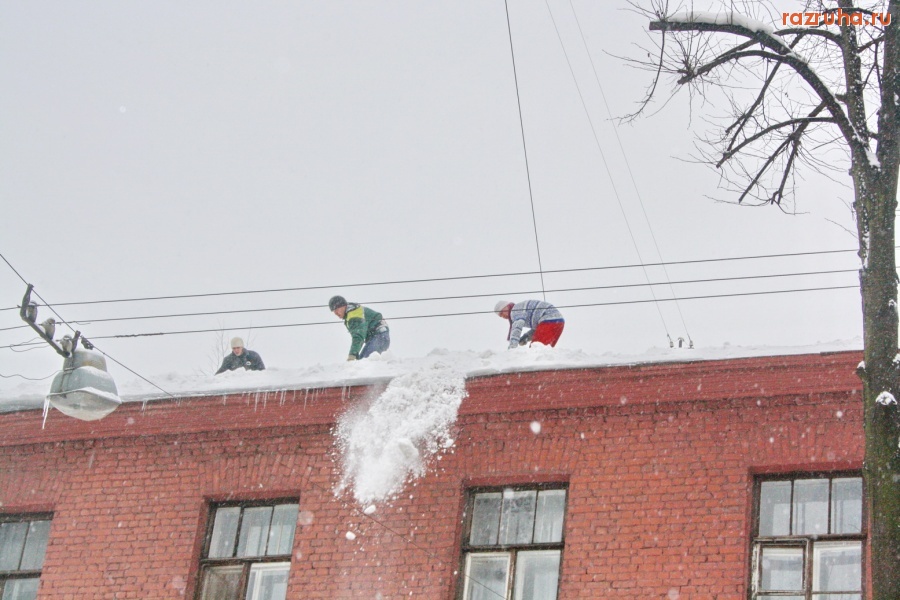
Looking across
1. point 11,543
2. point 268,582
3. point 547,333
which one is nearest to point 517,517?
point 268,582

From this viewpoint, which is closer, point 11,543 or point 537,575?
point 537,575

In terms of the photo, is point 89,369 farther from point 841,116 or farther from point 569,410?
point 841,116

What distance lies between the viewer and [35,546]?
11125 millimetres

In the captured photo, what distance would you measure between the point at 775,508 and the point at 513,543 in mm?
2107

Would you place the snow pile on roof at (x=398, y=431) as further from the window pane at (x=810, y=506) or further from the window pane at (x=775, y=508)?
the window pane at (x=810, y=506)

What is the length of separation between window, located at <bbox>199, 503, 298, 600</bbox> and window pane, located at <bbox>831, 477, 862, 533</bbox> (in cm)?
453

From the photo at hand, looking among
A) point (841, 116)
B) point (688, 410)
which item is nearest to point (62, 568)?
point (688, 410)

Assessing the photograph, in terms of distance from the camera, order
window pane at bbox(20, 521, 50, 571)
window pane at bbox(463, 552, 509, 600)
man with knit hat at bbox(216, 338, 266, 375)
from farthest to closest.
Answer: man with knit hat at bbox(216, 338, 266, 375) → window pane at bbox(20, 521, 50, 571) → window pane at bbox(463, 552, 509, 600)

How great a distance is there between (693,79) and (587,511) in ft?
12.2

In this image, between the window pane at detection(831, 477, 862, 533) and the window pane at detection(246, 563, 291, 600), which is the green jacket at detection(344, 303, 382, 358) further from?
the window pane at detection(831, 477, 862, 533)

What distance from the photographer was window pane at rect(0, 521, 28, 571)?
11.1 meters

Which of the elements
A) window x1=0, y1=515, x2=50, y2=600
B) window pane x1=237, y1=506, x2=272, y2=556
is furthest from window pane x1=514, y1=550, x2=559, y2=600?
window x1=0, y1=515, x2=50, y2=600

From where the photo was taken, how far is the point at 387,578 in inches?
383

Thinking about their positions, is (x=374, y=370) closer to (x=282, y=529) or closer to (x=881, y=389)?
(x=282, y=529)
